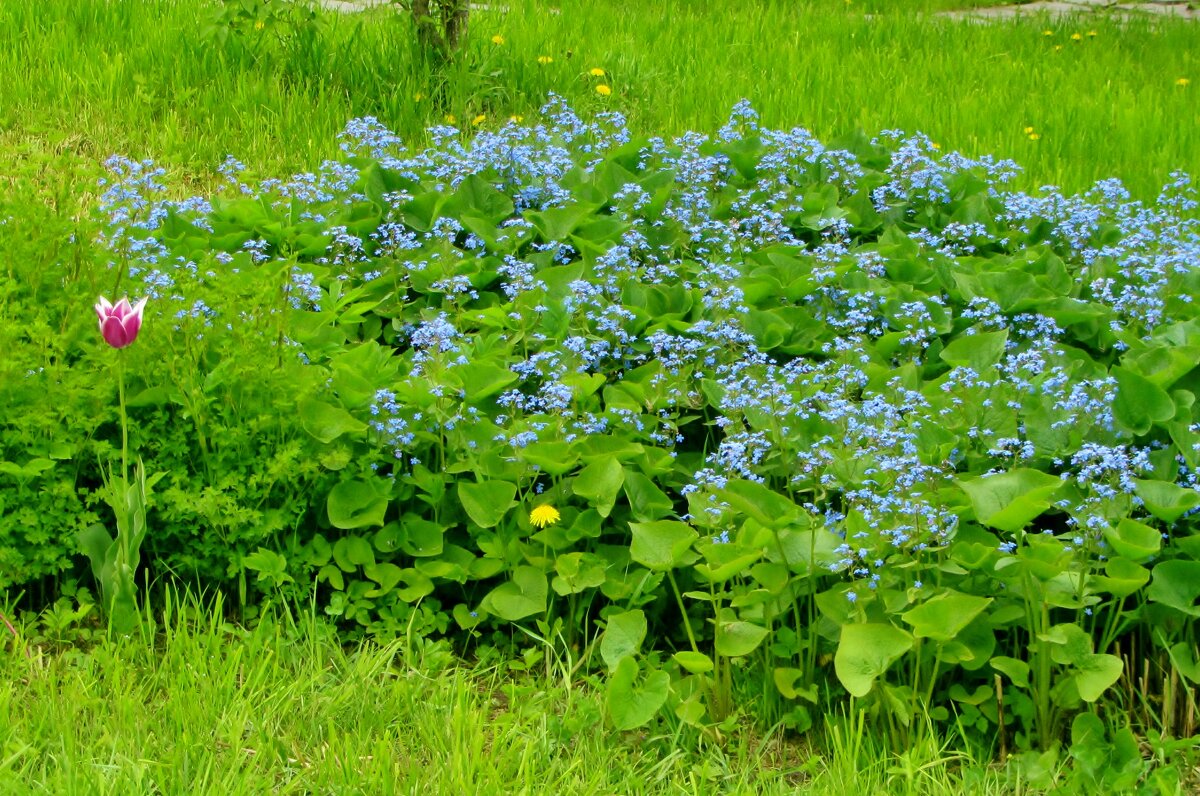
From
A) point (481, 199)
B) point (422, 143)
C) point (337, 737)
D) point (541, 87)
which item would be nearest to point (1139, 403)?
point (337, 737)

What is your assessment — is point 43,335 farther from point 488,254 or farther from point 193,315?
point 488,254

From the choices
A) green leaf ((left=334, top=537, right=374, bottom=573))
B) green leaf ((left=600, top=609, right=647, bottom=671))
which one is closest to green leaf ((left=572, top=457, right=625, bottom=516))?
green leaf ((left=600, top=609, right=647, bottom=671))

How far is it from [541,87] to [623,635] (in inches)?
144

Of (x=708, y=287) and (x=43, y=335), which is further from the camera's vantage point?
(x=708, y=287)

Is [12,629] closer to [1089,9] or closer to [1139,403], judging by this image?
[1139,403]

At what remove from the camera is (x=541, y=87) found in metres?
5.67

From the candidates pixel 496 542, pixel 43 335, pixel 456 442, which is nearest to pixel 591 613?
pixel 496 542

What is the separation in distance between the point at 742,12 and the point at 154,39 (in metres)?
3.87

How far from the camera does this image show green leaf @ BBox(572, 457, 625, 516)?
8.94 feet

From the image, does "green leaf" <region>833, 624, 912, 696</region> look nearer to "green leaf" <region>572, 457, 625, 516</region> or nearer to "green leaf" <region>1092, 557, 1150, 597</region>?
"green leaf" <region>1092, 557, 1150, 597</region>

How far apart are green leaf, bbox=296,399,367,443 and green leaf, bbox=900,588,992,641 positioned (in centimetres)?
127

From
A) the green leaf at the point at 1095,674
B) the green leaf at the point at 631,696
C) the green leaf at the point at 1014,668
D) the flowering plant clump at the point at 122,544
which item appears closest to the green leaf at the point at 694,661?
the green leaf at the point at 631,696

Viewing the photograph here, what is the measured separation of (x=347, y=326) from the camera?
3535mm

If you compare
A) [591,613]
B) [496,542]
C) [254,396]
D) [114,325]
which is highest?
[114,325]
